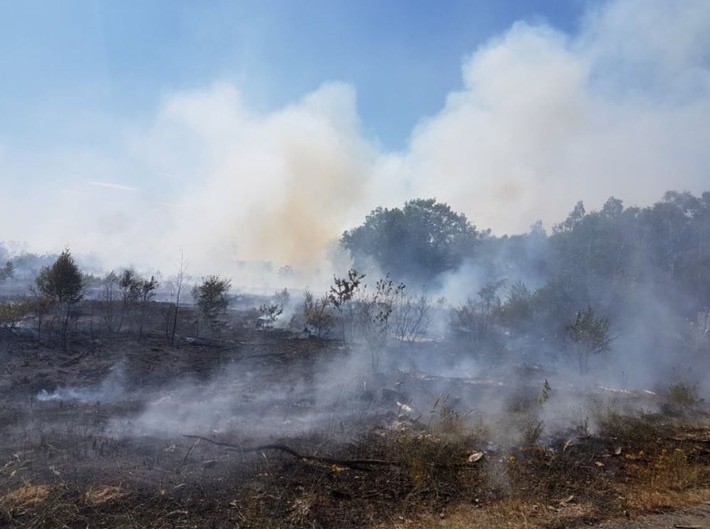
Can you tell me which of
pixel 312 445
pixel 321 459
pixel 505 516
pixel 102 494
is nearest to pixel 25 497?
pixel 102 494

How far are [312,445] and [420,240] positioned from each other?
3182 centimetres

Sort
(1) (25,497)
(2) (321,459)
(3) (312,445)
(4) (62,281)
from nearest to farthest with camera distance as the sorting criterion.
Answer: (1) (25,497) < (2) (321,459) < (3) (312,445) < (4) (62,281)

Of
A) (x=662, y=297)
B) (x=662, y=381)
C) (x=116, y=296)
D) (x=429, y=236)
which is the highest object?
(x=429, y=236)

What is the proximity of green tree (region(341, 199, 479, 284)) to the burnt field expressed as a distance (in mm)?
22874

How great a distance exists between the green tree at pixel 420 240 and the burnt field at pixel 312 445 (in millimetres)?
22874

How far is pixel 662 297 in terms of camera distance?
A: 989 inches

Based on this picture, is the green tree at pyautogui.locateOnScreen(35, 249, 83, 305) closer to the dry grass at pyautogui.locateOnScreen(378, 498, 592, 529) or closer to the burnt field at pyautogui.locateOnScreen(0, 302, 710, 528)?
the burnt field at pyautogui.locateOnScreen(0, 302, 710, 528)

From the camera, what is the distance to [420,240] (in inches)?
1500

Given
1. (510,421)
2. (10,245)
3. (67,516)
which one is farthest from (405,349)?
(10,245)

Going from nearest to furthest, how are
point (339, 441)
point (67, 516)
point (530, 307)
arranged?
point (67, 516) → point (339, 441) → point (530, 307)

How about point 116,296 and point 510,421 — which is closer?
point 510,421

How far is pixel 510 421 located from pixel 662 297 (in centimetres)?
2161

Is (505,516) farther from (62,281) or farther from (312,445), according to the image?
(62,281)

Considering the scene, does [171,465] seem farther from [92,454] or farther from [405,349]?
[405,349]
